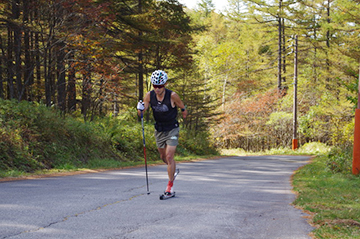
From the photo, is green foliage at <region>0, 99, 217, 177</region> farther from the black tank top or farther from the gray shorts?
the black tank top

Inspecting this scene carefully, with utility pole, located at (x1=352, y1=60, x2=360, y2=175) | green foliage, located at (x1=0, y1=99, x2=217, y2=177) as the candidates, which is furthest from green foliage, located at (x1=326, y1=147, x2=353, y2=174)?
green foliage, located at (x1=0, y1=99, x2=217, y2=177)

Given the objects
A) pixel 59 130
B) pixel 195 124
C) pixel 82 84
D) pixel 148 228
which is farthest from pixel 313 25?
pixel 148 228

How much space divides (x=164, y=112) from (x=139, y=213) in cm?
208

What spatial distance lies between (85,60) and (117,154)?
4344 millimetres

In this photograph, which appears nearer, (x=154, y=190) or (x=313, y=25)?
(x=154, y=190)

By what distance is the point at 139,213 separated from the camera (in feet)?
19.1

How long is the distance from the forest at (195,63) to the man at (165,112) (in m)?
8.90

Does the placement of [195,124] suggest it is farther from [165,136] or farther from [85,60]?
[165,136]

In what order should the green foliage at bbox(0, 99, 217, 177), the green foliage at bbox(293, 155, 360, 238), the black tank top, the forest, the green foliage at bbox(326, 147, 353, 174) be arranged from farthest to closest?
the forest, the green foliage at bbox(326, 147, 353, 174), the green foliage at bbox(0, 99, 217, 177), the black tank top, the green foliage at bbox(293, 155, 360, 238)

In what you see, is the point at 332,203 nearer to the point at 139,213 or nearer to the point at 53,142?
the point at 139,213

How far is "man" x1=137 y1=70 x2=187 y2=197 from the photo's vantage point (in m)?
7.13

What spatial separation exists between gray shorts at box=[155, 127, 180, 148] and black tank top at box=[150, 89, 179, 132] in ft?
0.25

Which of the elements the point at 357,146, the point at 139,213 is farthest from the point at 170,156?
the point at 357,146

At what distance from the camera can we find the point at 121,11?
76.6 feet
